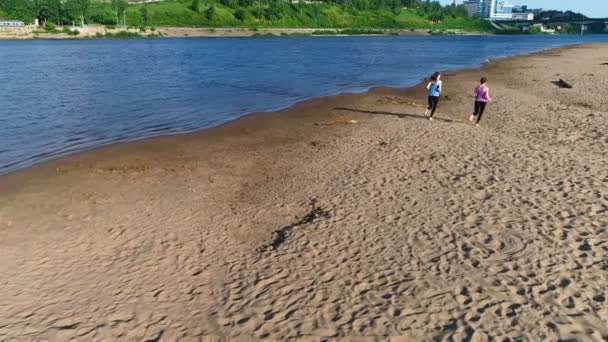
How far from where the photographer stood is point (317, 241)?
9.79m

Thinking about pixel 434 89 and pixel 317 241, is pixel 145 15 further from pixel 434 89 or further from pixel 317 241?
pixel 317 241

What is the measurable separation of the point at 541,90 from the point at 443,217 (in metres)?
24.8


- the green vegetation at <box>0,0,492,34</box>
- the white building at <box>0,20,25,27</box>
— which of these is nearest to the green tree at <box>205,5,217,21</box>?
the green vegetation at <box>0,0,492,34</box>

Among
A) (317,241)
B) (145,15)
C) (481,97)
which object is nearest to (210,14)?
(145,15)

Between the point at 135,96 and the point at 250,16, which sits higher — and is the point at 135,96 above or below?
below

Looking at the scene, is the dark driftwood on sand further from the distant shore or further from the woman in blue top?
the distant shore

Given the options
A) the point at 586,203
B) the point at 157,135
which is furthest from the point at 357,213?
the point at 157,135

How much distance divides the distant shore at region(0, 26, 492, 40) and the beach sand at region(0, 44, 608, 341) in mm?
129851

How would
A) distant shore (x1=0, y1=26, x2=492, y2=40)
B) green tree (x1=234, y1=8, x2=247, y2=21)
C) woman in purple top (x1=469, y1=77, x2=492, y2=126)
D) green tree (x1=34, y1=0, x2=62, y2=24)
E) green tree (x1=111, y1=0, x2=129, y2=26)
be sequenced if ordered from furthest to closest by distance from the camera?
green tree (x1=234, y1=8, x2=247, y2=21) → green tree (x1=111, y1=0, x2=129, y2=26) → green tree (x1=34, y1=0, x2=62, y2=24) → distant shore (x1=0, y1=26, x2=492, y2=40) → woman in purple top (x1=469, y1=77, x2=492, y2=126)

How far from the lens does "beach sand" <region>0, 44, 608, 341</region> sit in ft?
23.5

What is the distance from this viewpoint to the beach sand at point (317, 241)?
7172mm

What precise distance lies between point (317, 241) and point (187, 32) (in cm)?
14977

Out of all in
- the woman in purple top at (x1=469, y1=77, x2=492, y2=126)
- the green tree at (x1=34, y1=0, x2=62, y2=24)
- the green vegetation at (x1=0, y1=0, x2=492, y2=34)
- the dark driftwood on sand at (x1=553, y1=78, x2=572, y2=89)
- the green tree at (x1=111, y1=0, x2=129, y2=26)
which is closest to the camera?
the woman in purple top at (x1=469, y1=77, x2=492, y2=126)

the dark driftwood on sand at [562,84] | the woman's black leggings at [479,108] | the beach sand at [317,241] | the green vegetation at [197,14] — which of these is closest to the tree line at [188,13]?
the green vegetation at [197,14]
